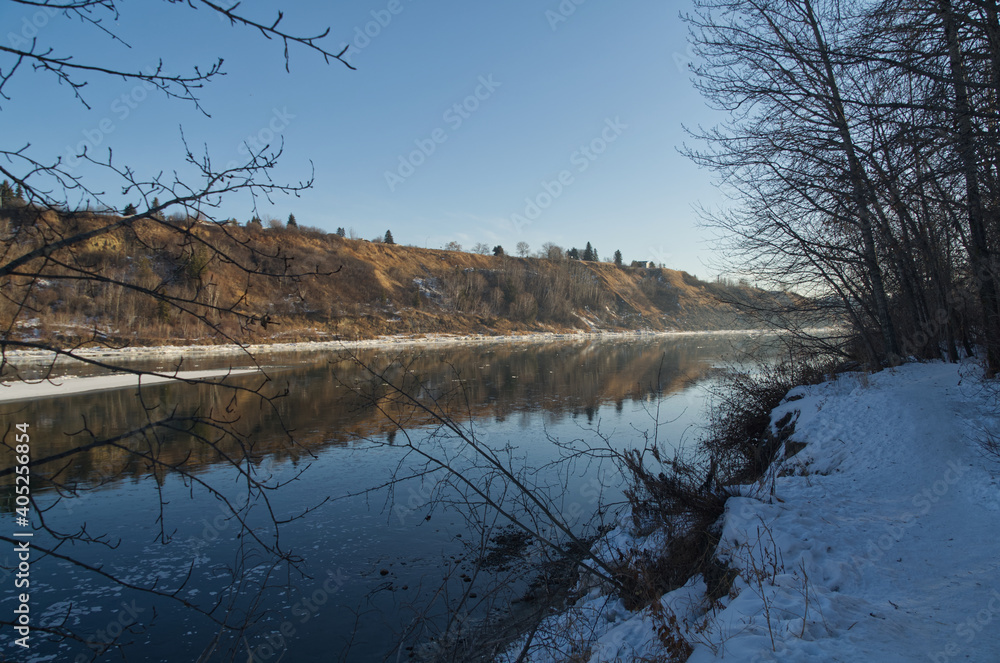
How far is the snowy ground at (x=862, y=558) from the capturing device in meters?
2.90

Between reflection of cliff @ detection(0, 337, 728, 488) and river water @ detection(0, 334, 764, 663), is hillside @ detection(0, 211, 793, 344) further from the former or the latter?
river water @ detection(0, 334, 764, 663)

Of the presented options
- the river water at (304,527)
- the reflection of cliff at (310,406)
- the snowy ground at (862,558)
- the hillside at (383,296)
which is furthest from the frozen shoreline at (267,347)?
the snowy ground at (862,558)

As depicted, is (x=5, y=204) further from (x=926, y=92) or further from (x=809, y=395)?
(x=809, y=395)

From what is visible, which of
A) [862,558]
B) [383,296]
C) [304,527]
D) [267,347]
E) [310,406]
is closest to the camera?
[862,558]

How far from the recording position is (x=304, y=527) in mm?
7824

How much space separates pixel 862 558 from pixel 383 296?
64.3m

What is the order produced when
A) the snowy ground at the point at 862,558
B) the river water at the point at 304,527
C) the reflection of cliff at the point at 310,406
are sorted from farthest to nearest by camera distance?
the reflection of cliff at the point at 310,406 < the river water at the point at 304,527 < the snowy ground at the point at 862,558

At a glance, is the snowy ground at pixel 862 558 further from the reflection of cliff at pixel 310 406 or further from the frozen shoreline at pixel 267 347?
the frozen shoreline at pixel 267 347

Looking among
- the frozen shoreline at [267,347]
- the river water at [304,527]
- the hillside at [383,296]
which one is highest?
the hillside at [383,296]

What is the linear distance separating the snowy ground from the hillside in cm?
329

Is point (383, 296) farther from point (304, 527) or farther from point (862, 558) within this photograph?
point (862, 558)

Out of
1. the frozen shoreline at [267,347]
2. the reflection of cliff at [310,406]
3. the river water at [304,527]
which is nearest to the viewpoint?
the river water at [304,527]

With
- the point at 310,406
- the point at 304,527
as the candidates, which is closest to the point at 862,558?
the point at 304,527

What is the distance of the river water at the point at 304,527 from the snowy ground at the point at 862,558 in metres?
1.38
